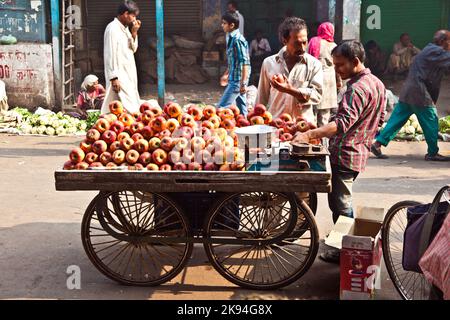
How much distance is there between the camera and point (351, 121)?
4.61m

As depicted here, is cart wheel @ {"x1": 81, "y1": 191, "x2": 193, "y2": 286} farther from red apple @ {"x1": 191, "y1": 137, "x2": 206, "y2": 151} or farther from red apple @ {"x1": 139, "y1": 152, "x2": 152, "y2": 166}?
red apple @ {"x1": 191, "y1": 137, "x2": 206, "y2": 151}

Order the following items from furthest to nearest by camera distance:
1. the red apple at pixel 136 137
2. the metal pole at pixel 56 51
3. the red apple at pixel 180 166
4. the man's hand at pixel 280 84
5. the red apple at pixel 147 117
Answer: the metal pole at pixel 56 51 < the man's hand at pixel 280 84 < the red apple at pixel 147 117 < the red apple at pixel 136 137 < the red apple at pixel 180 166

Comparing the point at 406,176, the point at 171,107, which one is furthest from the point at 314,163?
the point at 406,176

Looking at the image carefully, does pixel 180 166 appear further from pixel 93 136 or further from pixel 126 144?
pixel 93 136

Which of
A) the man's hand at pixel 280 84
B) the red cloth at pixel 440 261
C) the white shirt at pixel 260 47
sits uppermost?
the white shirt at pixel 260 47

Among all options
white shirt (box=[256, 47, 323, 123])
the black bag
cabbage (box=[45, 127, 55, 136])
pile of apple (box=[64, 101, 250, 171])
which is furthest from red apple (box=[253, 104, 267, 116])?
cabbage (box=[45, 127, 55, 136])

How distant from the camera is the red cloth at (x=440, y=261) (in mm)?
3315

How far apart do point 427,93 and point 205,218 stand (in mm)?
4972

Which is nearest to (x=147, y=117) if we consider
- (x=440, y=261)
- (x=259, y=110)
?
(x=259, y=110)

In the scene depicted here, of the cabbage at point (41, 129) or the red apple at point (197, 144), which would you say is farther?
the cabbage at point (41, 129)

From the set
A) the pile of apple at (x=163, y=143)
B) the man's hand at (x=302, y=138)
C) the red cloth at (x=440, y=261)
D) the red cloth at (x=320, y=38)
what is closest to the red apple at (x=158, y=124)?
the pile of apple at (x=163, y=143)

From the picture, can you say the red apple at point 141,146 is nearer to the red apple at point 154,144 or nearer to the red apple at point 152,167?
the red apple at point 154,144

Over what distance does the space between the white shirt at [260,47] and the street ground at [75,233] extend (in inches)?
242

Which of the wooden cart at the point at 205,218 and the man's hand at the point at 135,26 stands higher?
the man's hand at the point at 135,26
